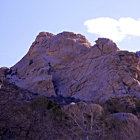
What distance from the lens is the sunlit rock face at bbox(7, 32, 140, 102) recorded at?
5359cm

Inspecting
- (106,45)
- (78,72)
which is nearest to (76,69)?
(78,72)

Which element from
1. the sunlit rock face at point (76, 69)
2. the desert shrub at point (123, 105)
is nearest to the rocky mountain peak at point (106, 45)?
the sunlit rock face at point (76, 69)

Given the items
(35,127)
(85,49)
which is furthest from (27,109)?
(85,49)

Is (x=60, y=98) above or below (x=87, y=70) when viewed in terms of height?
below

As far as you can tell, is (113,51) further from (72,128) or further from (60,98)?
(72,128)

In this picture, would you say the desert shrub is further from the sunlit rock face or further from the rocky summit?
the sunlit rock face

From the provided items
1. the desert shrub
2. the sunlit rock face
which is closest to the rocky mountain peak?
the sunlit rock face

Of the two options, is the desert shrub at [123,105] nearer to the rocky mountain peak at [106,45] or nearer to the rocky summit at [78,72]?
the rocky summit at [78,72]

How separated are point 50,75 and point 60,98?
6.96 meters

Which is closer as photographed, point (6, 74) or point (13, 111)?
point (13, 111)

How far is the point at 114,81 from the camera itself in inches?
2103

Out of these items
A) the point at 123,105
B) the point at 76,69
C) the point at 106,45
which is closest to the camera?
the point at 123,105

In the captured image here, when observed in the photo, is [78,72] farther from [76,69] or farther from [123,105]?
[123,105]

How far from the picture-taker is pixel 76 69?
60.9 meters
